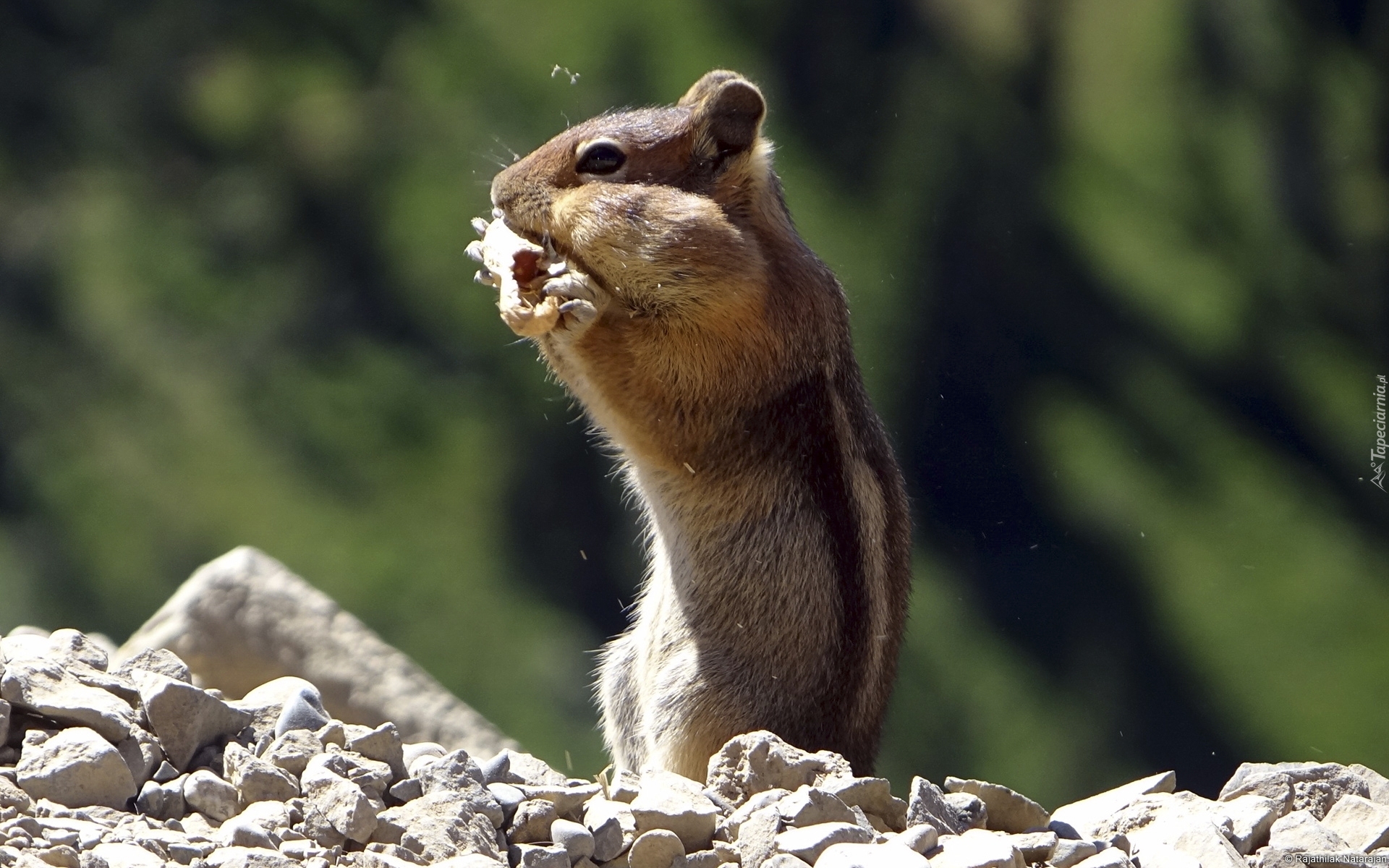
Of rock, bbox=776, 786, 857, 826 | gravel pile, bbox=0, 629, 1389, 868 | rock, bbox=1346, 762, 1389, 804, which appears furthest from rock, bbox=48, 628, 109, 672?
rock, bbox=1346, 762, 1389, 804

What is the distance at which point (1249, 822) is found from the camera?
3.18 metres

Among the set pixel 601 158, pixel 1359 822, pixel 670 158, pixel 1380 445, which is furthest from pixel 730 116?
pixel 1380 445

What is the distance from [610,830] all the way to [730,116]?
2.30m

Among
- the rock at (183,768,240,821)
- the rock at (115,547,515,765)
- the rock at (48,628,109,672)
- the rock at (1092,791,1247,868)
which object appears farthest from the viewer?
the rock at (115,547,515,765)

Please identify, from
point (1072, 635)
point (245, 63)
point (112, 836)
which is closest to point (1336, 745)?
point (1072, 635)

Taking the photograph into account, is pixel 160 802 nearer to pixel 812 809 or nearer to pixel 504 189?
pixel 812 809

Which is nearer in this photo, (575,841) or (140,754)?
(575,841)

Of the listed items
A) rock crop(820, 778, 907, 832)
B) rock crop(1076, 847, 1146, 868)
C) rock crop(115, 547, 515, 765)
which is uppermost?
rock crop(115, 547, 515, 765)

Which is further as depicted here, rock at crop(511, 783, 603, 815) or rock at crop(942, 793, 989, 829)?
rock at crop(942, 793, 989, 829)

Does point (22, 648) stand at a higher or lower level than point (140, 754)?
higher

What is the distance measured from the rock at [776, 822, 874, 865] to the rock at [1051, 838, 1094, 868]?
43 centimetres

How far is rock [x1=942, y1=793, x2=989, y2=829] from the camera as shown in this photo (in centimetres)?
305

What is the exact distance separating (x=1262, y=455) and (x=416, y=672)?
13.2 feet

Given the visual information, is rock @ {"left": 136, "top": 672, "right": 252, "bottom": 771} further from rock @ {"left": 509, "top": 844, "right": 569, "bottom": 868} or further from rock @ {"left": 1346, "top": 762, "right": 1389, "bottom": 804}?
rock @ {"left": 1346, "top": 762, "right": 1389, "bottom": 804}
